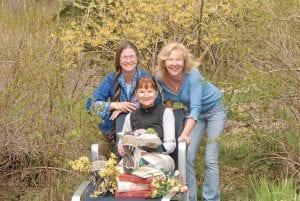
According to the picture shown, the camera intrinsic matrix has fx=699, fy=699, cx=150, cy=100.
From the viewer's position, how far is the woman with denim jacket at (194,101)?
604 cm

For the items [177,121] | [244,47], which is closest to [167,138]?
[177,121]

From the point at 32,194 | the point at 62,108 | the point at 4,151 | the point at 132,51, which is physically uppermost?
the point at 132,51

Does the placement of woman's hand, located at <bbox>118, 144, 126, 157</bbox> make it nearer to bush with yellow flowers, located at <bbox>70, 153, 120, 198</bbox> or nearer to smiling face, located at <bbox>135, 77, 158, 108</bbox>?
bush with yellow flowers, located at <bbox>70, 153, 120, 198</bbox>

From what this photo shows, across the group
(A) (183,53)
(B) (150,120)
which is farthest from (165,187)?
(A) (183,53)

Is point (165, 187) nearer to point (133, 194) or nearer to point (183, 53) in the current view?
point (133, 194)

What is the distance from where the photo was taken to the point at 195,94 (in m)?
6.03

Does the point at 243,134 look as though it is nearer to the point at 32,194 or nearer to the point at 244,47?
the point at 244,47

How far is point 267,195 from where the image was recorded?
19.1 ft

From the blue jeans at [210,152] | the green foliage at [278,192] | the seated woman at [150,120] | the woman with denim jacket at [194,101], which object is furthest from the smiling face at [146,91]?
the green foliage at [278,192]

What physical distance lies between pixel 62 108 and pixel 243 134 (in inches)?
69.9

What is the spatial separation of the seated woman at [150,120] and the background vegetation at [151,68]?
591 mm

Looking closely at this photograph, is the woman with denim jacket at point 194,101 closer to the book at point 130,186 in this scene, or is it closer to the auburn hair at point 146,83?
the auburn hair at point 146,83

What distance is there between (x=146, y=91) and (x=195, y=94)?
43 centimetres

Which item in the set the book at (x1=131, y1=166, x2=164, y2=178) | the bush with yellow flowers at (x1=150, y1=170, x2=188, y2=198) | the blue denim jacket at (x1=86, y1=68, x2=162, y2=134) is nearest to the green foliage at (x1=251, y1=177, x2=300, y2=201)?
the bush with yellow flowers at (x1=150, y1=170, x2=188, y2=198)
